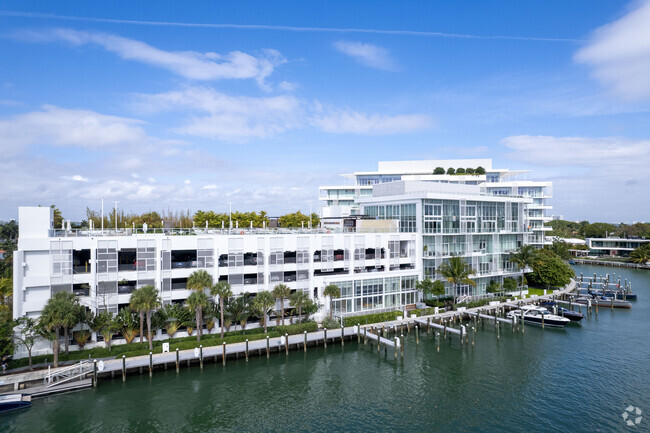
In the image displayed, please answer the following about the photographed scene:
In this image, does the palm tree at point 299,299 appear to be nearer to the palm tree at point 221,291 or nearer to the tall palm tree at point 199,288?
the palm tree at point 221,291

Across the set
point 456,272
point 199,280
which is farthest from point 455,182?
point 199,280

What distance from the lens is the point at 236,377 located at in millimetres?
43219

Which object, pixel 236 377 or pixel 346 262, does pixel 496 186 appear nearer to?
pixel 346 262

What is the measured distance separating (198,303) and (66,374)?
47.4 feet

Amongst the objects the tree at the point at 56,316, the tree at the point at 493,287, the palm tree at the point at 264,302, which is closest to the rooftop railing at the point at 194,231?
the tree at the point at 56,316

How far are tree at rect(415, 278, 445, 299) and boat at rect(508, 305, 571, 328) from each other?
11.4 m

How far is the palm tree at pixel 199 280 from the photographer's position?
49.7 meters

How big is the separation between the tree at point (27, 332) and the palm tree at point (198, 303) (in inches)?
608

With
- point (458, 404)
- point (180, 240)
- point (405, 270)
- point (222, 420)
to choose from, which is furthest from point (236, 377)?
point (405, 270)

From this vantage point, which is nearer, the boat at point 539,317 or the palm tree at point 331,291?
the palm tree at point 331,291

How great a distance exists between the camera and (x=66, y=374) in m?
40.1

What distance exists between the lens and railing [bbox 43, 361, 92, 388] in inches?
1526

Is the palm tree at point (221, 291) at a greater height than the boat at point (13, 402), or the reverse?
the palm tree at point (221, 291)

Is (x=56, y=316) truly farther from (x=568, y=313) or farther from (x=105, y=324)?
(x=568, y=313)
